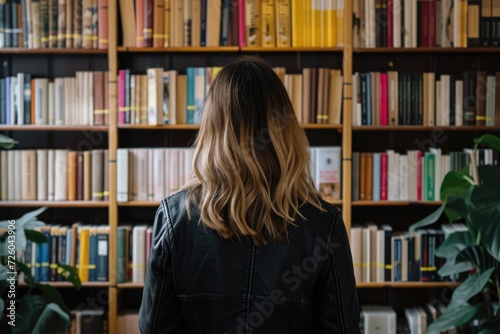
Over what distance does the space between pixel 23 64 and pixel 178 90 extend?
93 cm

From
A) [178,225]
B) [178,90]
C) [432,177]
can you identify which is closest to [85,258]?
[178,90]

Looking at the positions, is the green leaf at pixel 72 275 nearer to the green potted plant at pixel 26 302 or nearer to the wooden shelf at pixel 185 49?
the green potted plant at pixel 26 302

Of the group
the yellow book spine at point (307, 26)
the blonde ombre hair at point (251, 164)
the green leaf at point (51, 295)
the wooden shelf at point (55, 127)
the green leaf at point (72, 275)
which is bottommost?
the green leaf at point (51, 295)

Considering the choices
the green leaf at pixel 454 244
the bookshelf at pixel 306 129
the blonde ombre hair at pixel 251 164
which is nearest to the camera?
the blonde ombre hair at pixel 251 164

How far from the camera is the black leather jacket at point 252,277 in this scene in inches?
56.2

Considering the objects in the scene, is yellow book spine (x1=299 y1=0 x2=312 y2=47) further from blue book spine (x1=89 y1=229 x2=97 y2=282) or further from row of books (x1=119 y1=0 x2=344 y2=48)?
blue book spine (x1=89 y1=229 x2=97 y2=282)

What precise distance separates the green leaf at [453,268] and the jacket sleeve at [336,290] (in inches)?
82.3

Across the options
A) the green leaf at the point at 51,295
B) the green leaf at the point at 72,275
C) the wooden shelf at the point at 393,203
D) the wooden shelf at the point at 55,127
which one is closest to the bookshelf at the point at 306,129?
the wooden shelf at the point at 393,203

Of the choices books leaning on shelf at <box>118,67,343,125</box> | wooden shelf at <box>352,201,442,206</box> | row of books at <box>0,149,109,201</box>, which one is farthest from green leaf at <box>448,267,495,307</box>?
row of books at <box>0,149,109,201</box>

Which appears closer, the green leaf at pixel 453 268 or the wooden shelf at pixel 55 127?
the green leaf at pixel 453 268

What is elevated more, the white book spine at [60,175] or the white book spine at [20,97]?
the white book spine at [20,97]

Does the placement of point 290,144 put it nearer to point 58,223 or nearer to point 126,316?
point 126,316

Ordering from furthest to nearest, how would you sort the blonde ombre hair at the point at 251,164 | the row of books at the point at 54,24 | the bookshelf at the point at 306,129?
the bookshelf at the point at 306,129
the row of books at the point at 54,24
the blonde ombre hair at the point at 251,164

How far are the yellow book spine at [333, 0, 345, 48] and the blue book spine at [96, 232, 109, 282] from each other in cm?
159
